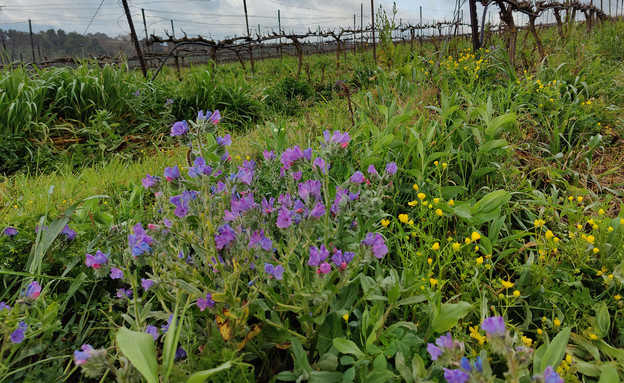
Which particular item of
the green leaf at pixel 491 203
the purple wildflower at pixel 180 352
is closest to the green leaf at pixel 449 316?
the green leaf at pixel 491 203

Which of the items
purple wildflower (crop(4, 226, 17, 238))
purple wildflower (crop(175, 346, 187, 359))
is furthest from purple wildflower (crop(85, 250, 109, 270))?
purple wildflower (crop(4, 226, 17, 238))

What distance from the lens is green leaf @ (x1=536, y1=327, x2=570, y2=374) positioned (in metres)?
0.91

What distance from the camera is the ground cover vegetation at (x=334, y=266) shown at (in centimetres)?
93

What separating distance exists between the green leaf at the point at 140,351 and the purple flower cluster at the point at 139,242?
0.20 metres

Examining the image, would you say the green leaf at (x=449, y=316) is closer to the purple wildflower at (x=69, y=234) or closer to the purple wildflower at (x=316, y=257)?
the purple wildflower at (x=316, y=257)

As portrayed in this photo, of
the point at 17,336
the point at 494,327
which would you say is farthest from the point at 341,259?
the point at 17,336

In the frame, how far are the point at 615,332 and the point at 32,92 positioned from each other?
16.1ft

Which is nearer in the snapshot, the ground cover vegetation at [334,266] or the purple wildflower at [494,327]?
the purple wildflower at [494,327]

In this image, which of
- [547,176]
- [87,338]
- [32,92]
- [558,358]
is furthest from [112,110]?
[558,358]

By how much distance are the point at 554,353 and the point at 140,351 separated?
3.31ft

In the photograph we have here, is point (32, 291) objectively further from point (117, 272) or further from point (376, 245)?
point (376, 245)

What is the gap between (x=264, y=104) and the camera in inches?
207

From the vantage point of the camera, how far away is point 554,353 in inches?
36.3

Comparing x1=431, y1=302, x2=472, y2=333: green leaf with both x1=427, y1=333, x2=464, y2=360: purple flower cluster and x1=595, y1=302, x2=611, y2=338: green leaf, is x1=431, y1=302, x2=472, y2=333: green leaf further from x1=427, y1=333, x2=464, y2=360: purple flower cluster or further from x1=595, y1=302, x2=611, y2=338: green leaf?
x1=595, y1=302, x2=611, y2=338: green leaf
